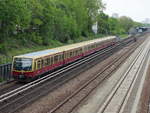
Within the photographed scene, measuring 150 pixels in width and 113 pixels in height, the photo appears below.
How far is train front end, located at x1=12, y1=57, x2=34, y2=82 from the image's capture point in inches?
829

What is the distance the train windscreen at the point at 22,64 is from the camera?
69.4ft

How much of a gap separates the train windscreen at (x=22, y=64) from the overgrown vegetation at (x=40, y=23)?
7499 millimetres

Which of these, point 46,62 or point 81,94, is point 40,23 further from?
point 81,94

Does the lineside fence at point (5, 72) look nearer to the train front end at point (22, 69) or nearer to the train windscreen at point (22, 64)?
the train front end at point (22, 69)

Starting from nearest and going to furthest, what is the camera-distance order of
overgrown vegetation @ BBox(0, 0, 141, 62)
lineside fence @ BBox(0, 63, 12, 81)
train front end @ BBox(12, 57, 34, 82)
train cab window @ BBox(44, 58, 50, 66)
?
train front end @ BBox(12, 57, 34, 82) → lineside fence @ BBox(0, 63, 12, 81) → train cab window @ BBox(44, 58, 50, 66) → overgrown vegetation @ BBox(0, 0, 141, 62)

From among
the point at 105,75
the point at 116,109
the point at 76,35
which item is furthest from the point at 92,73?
the point at 76,35

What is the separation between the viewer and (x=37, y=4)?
4134 centimetres

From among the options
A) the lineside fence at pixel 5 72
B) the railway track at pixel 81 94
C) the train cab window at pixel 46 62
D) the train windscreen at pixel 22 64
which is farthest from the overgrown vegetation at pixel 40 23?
the railway track at pixel 81 94

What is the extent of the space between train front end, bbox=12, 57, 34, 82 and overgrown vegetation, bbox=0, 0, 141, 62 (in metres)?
7.53

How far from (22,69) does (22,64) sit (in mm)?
411

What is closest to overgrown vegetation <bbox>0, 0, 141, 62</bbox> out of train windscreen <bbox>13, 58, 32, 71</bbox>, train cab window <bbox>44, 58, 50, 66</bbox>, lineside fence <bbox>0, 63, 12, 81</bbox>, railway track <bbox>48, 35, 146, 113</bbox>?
lineside fence <bbox>0, 63, 12, 81</bbox>

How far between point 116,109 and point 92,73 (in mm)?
11357

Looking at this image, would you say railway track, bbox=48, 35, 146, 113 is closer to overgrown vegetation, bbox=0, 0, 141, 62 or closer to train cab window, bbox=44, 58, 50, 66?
train cab window, bbox=44, 58, 50, 66

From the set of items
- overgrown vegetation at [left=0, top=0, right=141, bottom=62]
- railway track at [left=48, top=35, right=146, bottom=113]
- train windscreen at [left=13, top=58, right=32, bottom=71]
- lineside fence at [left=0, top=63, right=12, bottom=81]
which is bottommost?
railway track at [left=48, top=35, right=146, bottom=113]
